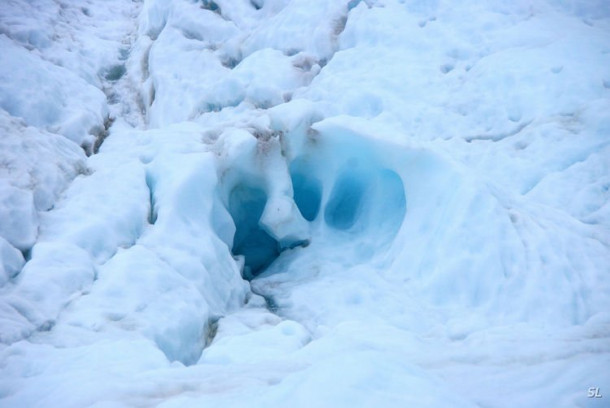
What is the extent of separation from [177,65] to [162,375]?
25.3ft

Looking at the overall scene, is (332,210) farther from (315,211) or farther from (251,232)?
(251,232)

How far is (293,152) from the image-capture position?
623 cm

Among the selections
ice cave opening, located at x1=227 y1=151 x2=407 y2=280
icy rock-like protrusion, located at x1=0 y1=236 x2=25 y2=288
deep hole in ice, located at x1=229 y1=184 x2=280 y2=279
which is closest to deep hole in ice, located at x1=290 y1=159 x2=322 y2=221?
ice cave opening, located at x1=227 y1=151 x2=407 y2=280

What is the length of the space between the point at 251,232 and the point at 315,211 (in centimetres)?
95

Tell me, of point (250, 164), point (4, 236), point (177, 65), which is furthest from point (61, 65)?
point (4, 236)

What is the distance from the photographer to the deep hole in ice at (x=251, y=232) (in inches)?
250

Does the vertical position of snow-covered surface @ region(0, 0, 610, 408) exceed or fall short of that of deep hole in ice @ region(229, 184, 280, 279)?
it exceeds it

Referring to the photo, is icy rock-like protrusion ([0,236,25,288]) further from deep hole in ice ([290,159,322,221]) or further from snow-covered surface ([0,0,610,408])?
deep hole in ice ([290,159,322,221])

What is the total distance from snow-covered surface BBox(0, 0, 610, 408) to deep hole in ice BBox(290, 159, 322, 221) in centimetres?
3

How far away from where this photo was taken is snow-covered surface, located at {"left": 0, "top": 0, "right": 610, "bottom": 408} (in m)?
3.07

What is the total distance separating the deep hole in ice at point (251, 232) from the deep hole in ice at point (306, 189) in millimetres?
654

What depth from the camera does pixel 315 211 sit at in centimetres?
692

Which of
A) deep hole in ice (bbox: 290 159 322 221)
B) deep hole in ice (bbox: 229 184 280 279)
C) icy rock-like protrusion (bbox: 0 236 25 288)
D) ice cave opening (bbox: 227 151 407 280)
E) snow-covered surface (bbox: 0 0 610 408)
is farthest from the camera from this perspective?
deep hole in ice (bbox: 290 159 322 221)

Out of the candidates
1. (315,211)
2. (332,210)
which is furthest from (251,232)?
(332,210)
